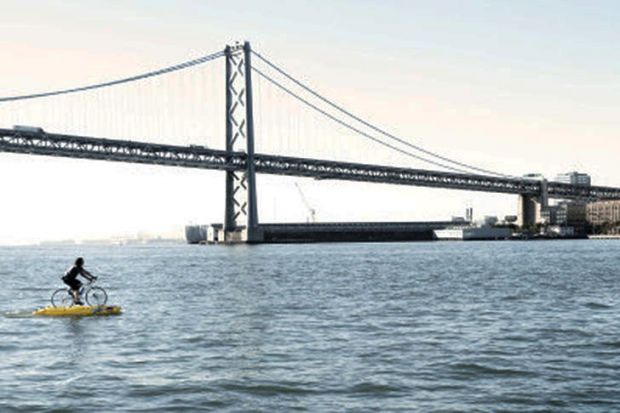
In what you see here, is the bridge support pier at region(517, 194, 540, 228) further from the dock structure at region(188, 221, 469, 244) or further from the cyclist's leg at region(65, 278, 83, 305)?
the cyclist's leg at region(65, 278, 83, 305)

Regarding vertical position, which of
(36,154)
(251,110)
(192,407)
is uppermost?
(251,110)

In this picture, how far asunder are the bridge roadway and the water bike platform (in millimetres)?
81921

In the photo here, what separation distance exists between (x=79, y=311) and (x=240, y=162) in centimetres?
9975

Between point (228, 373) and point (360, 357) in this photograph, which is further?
point (360, 357)

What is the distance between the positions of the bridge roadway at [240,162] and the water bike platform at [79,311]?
269ft

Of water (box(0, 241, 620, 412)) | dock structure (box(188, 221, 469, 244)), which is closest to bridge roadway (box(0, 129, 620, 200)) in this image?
dock structure (box(188, 221, 469, 244))

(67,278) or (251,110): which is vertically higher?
(251,110)

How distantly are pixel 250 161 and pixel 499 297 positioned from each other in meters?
94.2

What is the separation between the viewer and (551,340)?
20.2 meters

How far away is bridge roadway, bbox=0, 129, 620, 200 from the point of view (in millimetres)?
108000

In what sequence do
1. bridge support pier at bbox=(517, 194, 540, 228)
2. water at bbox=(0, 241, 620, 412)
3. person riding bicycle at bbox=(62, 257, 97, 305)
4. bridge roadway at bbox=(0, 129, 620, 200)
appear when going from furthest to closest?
bridge support pier at bbox=(517, 194, 540, 228) → bridge roadway at bbox=(0, 129, 620, 200) → person riding bicycle at bbox=(62, 257, 97, 305) → water at bbox=(0, 241, 620, 412)

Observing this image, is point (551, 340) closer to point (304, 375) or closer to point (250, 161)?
point (304, 375)

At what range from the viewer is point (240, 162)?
415ft

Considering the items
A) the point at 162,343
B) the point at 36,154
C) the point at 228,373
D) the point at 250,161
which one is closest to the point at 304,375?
the point at 228,373
